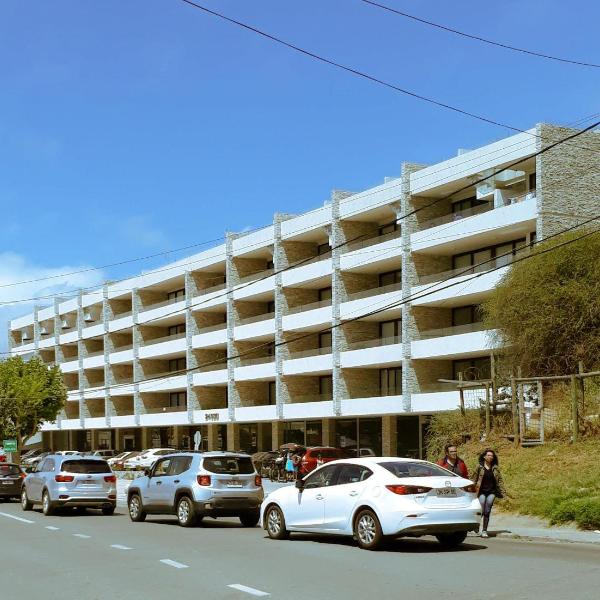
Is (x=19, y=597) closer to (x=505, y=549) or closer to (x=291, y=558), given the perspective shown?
(x=291, y=558)

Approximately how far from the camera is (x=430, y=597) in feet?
34.7

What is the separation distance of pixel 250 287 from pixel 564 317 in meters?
28.4

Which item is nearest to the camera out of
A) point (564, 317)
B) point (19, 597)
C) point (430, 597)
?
point (430, 597)

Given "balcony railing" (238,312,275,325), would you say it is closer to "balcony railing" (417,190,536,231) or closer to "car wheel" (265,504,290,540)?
"balcony railing" (417,190,536,231)

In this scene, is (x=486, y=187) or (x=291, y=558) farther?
Result: (x=486, y=187)

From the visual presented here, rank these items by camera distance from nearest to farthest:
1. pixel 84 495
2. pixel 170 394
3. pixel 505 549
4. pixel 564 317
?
pixel 505 549
pixel 84 495
pixel 564 317
pixel 170 394

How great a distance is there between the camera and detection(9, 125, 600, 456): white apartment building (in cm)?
4278

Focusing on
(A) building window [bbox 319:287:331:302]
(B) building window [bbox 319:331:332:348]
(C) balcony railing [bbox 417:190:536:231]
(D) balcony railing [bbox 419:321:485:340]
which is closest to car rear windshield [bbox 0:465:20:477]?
(D) balcony railing [bbox 419:321:485:340]

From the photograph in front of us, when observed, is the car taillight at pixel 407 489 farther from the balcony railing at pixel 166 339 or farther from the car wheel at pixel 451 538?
the balcony railing at pixel 166 339

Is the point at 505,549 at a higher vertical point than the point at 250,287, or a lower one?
lower

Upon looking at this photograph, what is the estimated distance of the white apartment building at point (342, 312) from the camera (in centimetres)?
4278

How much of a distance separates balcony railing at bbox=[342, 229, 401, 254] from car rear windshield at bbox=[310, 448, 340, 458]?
41.9ft

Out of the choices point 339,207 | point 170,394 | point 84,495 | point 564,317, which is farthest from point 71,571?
point 170,394

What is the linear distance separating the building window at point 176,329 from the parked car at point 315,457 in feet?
112
